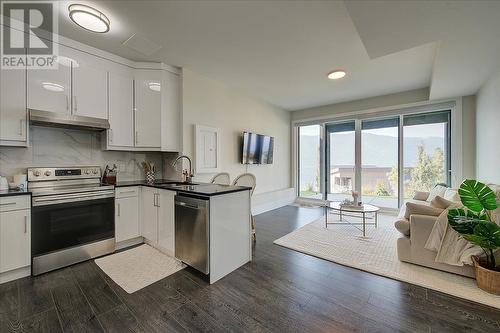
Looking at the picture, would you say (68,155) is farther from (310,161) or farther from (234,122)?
(310,161)

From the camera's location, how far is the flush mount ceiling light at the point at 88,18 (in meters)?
2.01

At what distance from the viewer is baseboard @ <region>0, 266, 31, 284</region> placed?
81.4 inches

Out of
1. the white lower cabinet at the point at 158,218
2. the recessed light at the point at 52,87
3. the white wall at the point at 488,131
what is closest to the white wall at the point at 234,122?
the white lower cabinet at the point at 158,218

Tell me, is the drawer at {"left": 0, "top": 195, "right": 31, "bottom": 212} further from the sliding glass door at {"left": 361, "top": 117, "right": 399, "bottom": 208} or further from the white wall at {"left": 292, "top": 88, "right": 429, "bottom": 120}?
the sliding glass door at {"left": 361, "top": 117, "right": 399, "bottom": 208}

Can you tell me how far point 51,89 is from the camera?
244 centimetres

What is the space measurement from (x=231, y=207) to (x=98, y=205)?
1795 millimetres

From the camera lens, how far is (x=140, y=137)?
10.4 feet

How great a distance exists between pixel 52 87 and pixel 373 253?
15.1ft

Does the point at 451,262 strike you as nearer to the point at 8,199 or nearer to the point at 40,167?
the point at 8,199

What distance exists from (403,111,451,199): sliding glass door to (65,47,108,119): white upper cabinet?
5944 mm

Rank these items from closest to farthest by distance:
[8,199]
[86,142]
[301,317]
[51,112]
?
[301,317] → [8,199] → [51,112] → [86,142]

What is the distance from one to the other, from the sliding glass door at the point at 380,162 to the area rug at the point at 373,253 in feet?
3.33

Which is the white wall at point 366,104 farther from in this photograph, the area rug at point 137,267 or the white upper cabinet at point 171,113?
the area rug at point 137,267

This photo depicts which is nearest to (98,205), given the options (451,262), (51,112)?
(51,112)
